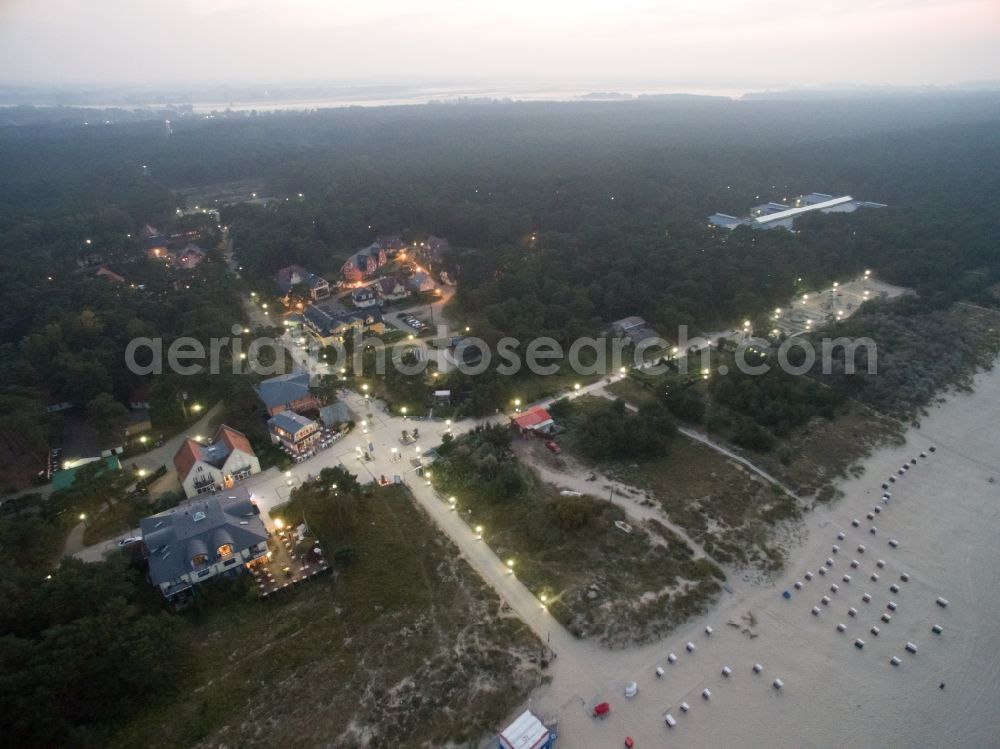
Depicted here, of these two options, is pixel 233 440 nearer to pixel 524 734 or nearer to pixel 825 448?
pixel 524 734

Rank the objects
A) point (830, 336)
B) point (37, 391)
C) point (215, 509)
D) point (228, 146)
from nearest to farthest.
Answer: point (215, 509) < point (37, 391) < point (830, 336) < point (228, 146)

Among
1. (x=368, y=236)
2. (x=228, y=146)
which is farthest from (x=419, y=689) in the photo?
(x=228, y=146)

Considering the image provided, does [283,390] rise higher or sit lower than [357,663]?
higher

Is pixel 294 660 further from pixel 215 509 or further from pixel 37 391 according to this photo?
pixel 37 391

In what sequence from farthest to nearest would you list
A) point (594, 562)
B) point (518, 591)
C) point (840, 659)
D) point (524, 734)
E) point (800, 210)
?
point (800, 210) < point (594, 562) < point (518, 591) < point (840, 659) < point (524, 734)

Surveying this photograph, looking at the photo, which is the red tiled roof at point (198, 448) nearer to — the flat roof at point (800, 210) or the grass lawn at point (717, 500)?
the grass lawn at point (717, 500)

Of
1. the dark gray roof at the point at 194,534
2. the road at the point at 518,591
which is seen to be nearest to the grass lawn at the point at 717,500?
the road at the point at 518,591

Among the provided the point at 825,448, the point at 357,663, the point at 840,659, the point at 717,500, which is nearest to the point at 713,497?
the point at 717,500

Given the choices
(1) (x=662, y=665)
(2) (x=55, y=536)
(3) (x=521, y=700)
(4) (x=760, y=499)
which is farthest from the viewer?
(4) (x=760, y=499)
